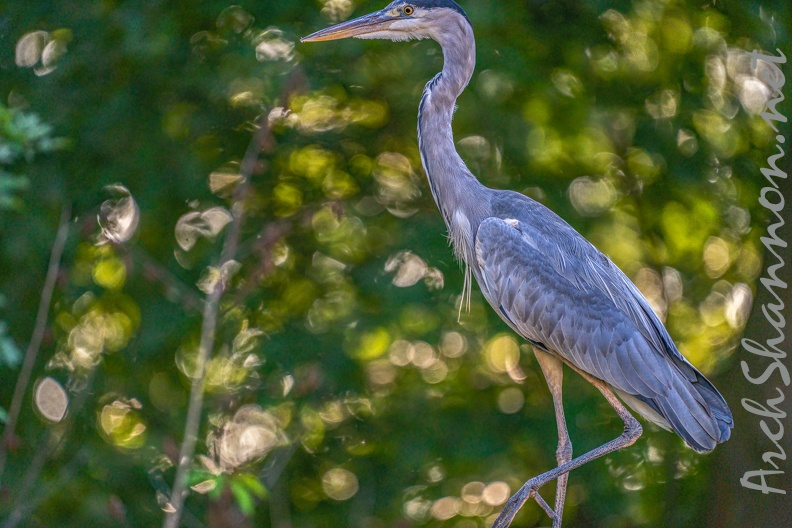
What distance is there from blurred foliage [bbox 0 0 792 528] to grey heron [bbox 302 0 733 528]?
1.38 m

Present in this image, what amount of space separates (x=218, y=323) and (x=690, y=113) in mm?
3124

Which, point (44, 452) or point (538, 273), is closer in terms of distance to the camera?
point (44, 452)

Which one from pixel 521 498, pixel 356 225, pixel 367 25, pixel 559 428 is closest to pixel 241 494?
pixel 521 498

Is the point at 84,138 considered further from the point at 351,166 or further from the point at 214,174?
the point at 351,166

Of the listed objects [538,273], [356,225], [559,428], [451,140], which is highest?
[451,140]

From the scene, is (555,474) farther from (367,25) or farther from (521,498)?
(367,25)

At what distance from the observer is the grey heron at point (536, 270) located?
12.7 feet

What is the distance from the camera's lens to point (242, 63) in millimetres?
5410

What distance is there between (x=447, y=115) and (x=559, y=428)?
4.63ft

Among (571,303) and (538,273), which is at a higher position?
(538,273)

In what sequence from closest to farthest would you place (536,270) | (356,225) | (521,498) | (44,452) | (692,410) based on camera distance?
(521,498) → (692,410) → (44,452) → (536,270) → (356,225)

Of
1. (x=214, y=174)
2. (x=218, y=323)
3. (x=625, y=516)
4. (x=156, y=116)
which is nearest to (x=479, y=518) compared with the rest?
(x=625, y=516)

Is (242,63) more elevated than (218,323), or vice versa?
(242,63)

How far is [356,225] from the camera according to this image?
620cm
